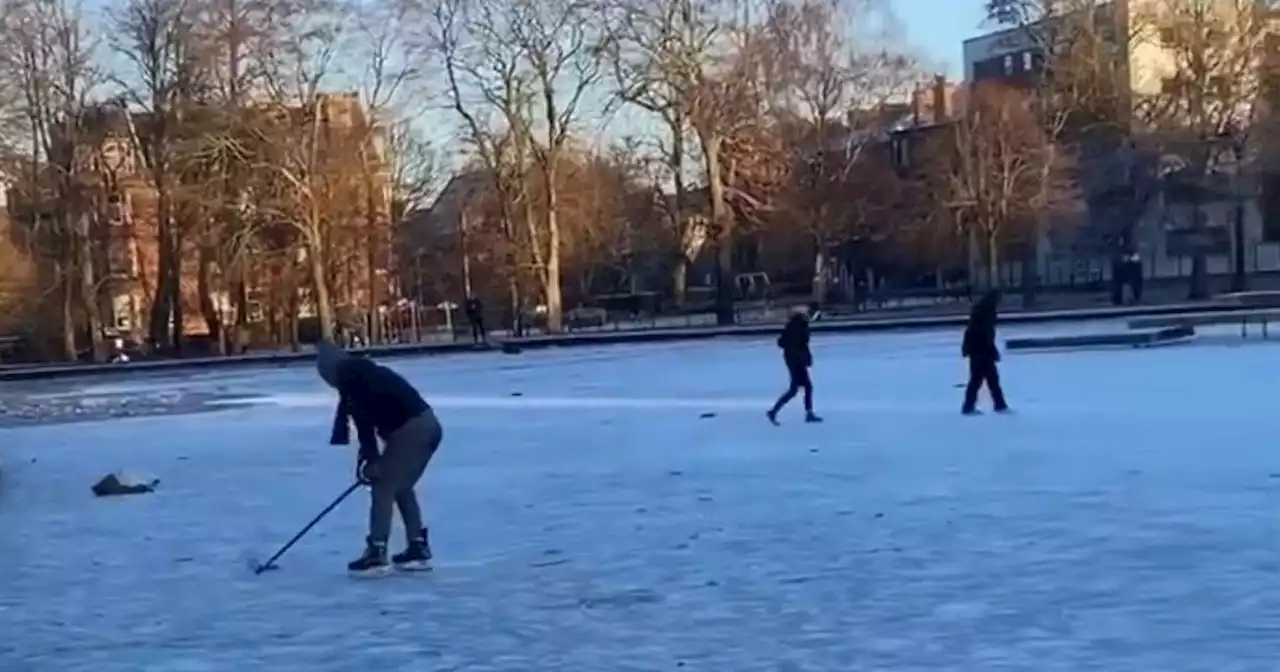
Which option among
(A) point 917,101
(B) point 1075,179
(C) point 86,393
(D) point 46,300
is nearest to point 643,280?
(A) point 917,101

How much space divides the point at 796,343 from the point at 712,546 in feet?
35.2

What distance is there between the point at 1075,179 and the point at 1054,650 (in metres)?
61.9

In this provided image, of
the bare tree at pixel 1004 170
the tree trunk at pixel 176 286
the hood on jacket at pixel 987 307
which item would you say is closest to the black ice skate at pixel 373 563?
the hood on jacket at pixel 987 307

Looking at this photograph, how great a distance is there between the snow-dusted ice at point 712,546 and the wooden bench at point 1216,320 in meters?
13.6

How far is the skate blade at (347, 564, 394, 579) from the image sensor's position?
12289 mm

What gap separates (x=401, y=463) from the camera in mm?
12078

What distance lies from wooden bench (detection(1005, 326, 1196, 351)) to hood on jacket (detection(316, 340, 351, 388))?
26.0 m

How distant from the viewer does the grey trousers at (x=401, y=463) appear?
1207cm

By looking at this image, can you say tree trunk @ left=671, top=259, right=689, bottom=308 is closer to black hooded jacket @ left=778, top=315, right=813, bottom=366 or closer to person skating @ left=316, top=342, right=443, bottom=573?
black hooded jacket @ left=778, top=315, right=813, bottom=366

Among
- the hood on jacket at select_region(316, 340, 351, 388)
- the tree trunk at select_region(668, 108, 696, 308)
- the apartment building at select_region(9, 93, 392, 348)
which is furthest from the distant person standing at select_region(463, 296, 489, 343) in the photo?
the hood on jacket at select_region(316, 340, 351, 388)

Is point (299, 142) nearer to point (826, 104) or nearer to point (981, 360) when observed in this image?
point (826, 104)

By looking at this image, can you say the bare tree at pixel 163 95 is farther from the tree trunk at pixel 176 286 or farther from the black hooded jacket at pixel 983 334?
the black hooded jacket at pixel 983 334

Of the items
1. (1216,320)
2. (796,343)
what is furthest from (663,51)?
(796,343)

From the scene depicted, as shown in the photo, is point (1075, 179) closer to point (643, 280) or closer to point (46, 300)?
point (643, 280)
